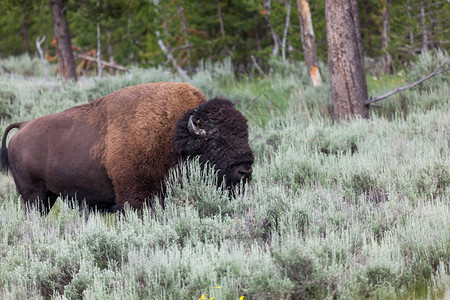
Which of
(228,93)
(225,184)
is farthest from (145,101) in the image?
(228,93)

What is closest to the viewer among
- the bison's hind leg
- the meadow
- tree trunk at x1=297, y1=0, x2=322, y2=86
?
the meadow

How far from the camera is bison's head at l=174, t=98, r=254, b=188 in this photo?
199 inches

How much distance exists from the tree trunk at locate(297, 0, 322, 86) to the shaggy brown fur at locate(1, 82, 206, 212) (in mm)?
5422

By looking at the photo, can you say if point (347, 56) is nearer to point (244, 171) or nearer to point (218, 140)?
point (218, 140)

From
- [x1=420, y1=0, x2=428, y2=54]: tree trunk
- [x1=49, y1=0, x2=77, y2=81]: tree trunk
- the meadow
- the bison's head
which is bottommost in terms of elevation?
the meadow

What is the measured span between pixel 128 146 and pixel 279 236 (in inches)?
70.8

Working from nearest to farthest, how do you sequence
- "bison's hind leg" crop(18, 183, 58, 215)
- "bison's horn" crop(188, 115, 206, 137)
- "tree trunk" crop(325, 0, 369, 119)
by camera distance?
1. "bison's horn" crop(188, 115, 206, 137)
2. "bison's hind leg" crop(18, 183, 58, 215)
3. "tree trunk" crop(325, 0, 369, 119)

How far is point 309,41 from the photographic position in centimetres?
1048

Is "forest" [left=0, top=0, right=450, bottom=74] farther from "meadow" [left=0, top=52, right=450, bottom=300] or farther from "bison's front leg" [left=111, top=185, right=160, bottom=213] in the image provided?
"bison's front leg" [left=111, top=185, right=160, bottom=213]

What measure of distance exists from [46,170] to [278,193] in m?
2.51

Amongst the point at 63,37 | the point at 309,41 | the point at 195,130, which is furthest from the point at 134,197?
the point at 63,37

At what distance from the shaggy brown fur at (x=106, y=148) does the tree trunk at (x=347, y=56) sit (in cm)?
344

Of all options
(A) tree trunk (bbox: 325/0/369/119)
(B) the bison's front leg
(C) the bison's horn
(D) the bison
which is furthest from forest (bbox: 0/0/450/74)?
(B) the bison's front leg

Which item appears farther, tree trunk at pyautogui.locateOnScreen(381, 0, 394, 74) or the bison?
tree trunk at pyautogui.locateOnScreen(381, 0, 394, 74)
